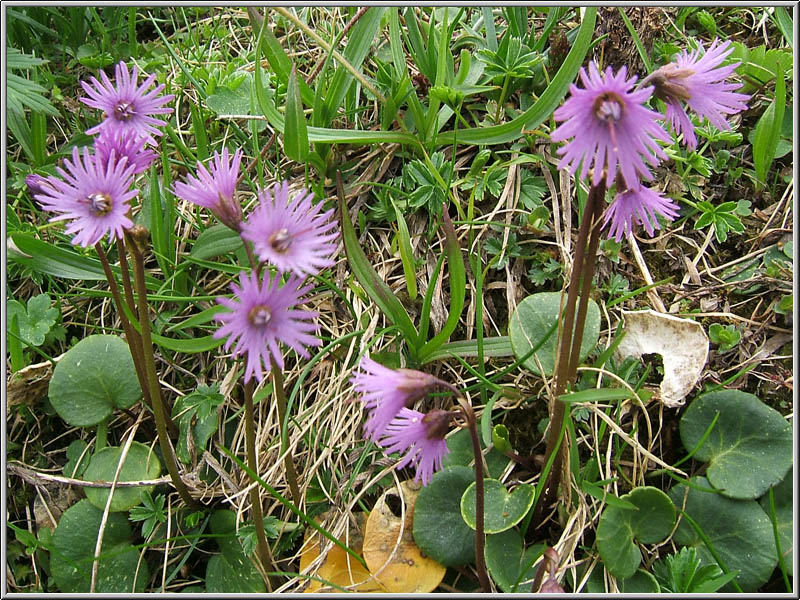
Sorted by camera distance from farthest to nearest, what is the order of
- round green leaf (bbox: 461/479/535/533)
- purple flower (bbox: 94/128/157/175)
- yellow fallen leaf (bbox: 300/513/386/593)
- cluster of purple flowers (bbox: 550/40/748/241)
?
1. yellow fallen leaf (bbox: 300/513/386/593)
2. round green leaf (bbox: 461/479/535/533)
3. purple flower (bbox: 94/128/157/175)
4. cluster of purple flowers (bbox: 550/40/748/241)

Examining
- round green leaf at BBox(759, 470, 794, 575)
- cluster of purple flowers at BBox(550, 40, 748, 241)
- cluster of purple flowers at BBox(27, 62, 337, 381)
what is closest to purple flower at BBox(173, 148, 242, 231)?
cluster of purple flowers at BBox(27, 62, 337, 381)

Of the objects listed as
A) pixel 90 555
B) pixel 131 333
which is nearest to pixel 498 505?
pixel 131 333

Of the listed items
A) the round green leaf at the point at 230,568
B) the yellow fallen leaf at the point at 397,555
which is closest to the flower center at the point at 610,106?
the yellow fallen leaf at the point at 397,555

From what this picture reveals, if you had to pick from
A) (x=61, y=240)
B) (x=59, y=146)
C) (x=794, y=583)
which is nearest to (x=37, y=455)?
(x=61, y=240)

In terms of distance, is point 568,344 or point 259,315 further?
point 568,344

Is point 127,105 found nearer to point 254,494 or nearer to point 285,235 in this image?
point 285,235

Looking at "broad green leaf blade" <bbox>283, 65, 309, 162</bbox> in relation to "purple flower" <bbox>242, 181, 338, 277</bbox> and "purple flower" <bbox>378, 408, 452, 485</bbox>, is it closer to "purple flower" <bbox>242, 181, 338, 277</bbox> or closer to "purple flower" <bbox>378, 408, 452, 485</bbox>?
"purple flower" <bbox>242, 181, 338, 277</bbox>

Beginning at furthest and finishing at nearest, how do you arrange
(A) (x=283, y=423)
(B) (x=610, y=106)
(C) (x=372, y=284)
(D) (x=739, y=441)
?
(C) (x=372, y=284), (D) (x=739, y=441), (A) (x=283, y=423), (B) (x=610, y=106)
